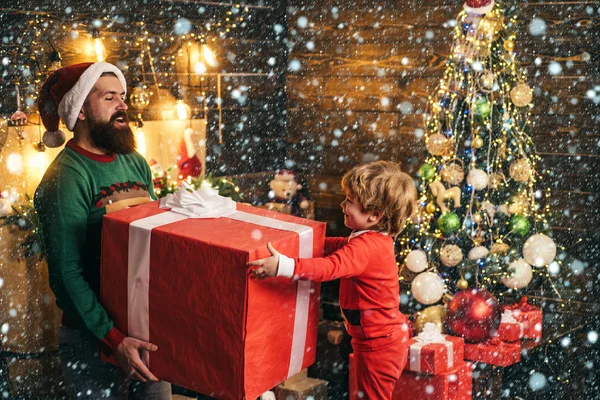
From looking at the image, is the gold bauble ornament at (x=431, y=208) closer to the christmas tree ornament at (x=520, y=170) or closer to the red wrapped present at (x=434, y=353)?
the christmas tree ornament at (x=520, y=170)

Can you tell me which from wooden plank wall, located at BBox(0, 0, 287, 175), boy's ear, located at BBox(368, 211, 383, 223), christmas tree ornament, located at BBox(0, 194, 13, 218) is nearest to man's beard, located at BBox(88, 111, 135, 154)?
boy's ear, located at BBox(368, 211, 383, 223)

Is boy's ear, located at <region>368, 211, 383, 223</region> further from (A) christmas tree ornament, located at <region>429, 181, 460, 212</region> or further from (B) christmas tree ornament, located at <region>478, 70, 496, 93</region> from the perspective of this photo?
(B) christmas tree ornament, located at <region>478, 70, 496, 93</region>

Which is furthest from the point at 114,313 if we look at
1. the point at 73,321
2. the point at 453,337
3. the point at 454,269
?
the point at 454,269

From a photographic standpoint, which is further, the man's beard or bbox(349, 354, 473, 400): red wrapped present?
bbox(349, 354, 473, 400): red wrapped present

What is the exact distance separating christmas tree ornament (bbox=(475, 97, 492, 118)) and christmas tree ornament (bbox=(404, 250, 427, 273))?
649 millimetres

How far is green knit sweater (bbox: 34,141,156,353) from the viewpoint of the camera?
6.31ft

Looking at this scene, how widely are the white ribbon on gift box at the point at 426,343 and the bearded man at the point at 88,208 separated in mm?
1022

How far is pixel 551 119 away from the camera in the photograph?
3.69 m

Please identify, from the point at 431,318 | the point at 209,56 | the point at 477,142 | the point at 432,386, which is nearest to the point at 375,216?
the point at 432,386

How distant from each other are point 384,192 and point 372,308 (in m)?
0.34

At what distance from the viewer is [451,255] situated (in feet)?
10.9

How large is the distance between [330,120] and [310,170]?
0.31m

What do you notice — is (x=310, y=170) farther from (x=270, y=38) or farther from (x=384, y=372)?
(x=384, y=372)

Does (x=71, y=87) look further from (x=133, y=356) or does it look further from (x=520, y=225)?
(x=520, y=225)
